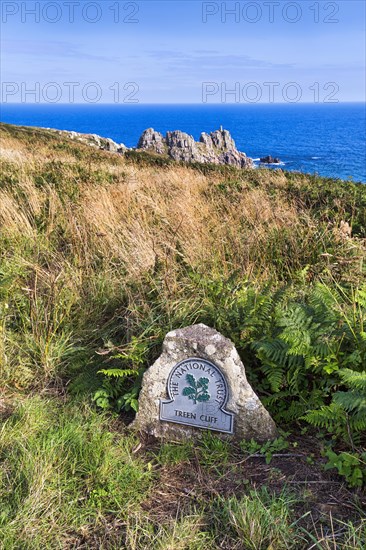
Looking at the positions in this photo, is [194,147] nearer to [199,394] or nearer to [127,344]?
[127,344]

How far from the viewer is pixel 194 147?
58094mm

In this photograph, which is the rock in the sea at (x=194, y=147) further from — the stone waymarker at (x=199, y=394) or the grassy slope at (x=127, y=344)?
the stone waymarker at (x=199, y=394)

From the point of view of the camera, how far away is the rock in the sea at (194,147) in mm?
54812

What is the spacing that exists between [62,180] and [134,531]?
653 cm

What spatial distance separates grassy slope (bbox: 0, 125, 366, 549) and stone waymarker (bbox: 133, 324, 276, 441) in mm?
146

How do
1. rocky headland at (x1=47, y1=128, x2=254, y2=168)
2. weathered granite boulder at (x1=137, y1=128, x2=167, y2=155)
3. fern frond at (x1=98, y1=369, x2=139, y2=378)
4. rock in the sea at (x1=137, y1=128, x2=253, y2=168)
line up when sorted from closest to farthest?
1. fern frond at (x1=98, y1=369, x2=139, y2=378)
2. rocky headland at (x1=47, y1=128, x2=254, y2=168)
3. rock in the sea at (x1=137, y1=128, x2=253, y2=168)
4. weathered granite boulder at (x1=137, y1=128, x2=167, y2=155)

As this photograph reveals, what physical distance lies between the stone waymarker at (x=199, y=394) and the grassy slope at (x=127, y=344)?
146 mm

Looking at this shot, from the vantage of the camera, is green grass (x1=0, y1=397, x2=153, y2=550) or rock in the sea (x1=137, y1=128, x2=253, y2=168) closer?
green grass (x1=0, y1=397, x2=153, y2=550)

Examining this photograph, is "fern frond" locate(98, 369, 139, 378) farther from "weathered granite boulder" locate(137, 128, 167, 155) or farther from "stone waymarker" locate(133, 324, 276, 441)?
"weathered granite boulder" locate(137, 128, 167, 155)

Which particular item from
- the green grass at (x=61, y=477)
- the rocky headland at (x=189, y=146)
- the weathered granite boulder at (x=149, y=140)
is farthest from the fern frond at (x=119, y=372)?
the weathered granite boulder at (x=149, y=140)

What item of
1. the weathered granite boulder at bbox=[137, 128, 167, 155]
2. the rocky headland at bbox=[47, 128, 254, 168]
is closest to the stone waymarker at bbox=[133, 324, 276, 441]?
the rocky headland at bbox=[47, 128, 254, 168]

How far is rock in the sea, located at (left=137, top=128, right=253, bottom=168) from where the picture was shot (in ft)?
180

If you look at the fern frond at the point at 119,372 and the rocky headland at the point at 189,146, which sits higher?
the rocky headland at the point at 189,146

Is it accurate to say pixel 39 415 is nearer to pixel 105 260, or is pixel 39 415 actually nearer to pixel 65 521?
pixel 65 521
